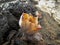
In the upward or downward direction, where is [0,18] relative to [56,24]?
upward

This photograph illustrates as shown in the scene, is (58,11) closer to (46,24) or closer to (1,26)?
(46,24)

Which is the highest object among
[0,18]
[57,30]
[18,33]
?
[0,18]

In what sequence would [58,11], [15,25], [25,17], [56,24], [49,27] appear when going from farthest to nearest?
[58,11], [56,24], [49,27], [15,25], [25,17]

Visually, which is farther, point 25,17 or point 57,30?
point 57,30

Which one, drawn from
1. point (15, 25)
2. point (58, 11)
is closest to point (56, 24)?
point (58, 11)

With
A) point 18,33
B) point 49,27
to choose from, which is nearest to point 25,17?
point 18,33

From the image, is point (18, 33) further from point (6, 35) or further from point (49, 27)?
point (49, 27)

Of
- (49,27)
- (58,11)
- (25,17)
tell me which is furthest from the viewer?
(58,11)
